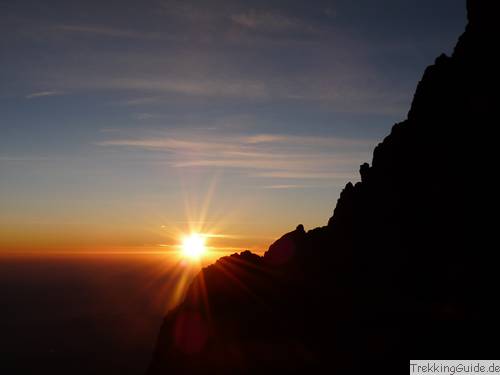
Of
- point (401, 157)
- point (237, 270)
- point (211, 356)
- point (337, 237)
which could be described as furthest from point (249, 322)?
point (401, 157)

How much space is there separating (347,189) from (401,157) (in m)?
11.6

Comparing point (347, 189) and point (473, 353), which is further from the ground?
point (347, 189)

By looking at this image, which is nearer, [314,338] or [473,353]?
[473,353]

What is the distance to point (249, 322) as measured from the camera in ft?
165

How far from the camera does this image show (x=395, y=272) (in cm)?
4691

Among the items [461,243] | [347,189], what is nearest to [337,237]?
[347,189]

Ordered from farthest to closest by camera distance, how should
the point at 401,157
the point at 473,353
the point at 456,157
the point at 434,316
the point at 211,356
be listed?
1. the point at 401,157
2. the point at 211,356
3. the point at 456,157
4. the point at 434,316
5. the point at 473,353

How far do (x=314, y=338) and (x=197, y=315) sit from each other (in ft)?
52.7

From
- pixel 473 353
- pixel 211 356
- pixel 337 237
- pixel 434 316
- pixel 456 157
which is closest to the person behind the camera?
pixel 473 353

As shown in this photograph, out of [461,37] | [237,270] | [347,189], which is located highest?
[461,37]

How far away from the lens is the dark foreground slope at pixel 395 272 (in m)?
39.3

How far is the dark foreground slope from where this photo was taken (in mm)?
39344

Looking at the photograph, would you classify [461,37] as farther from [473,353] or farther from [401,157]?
[473,353]

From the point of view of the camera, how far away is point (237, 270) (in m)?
60.8
